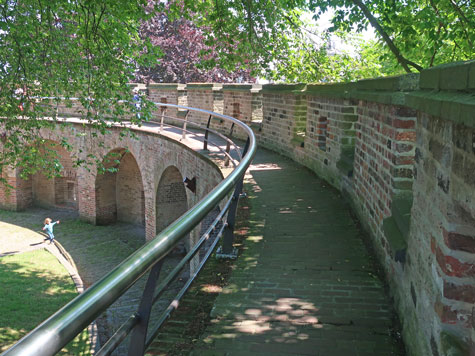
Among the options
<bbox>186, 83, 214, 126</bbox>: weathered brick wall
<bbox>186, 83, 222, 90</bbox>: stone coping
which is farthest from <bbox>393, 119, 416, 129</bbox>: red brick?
<bbox>186, 83, 214, 126</bbox>: weathered brick wall

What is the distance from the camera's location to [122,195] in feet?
64.3

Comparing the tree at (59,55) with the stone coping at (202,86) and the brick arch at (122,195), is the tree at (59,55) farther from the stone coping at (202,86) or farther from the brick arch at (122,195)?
the brick arch at (122,195)

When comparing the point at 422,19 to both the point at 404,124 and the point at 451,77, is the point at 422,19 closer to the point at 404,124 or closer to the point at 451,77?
the point at 404,124

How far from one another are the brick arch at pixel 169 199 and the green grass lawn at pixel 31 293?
10.5 ft

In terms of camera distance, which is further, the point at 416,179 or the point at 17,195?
the point at 17,195

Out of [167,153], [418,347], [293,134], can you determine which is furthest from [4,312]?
[418,347]

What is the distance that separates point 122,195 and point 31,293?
8359 millimetres

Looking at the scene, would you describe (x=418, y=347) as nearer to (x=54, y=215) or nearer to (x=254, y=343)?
(x=254, y=343)

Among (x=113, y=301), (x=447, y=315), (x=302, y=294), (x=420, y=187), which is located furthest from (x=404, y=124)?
(x=113, y=301)

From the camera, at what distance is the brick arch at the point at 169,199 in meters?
14.9

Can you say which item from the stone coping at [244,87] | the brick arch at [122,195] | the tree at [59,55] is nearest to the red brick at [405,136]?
the tree at [59,55]

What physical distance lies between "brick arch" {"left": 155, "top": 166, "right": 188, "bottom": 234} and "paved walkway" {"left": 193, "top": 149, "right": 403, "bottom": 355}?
9148 mm

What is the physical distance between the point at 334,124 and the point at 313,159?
1.39 m

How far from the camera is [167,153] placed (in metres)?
13.6
